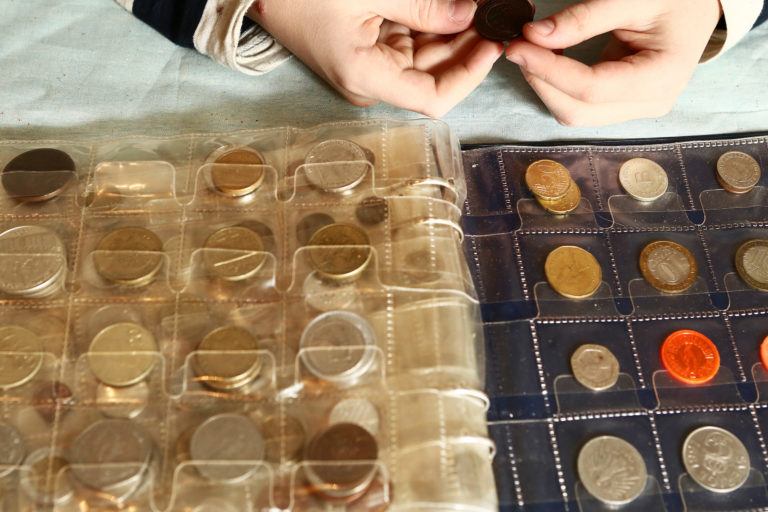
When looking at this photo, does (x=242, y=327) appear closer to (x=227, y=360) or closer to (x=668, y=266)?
(x=227, y=360)

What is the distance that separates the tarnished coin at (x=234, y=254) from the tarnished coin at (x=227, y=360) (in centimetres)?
7

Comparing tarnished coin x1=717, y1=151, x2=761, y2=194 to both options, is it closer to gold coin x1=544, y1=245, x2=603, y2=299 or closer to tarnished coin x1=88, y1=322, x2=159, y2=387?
gold coin x1=544, y1=245, x2=603, y2=299

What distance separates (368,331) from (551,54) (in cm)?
41

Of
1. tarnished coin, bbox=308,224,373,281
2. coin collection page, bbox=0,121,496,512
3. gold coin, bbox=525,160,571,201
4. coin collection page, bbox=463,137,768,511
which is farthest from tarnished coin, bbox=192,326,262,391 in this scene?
gold coin, bbox=525,160,571,201

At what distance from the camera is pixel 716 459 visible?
69cm

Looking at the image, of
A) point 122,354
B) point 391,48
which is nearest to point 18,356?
point 122,354

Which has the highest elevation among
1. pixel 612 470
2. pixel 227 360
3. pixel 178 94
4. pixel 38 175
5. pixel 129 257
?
pixel 178 94

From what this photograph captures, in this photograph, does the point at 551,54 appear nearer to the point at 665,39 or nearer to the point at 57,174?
the point at 665,39

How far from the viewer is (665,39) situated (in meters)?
0.82

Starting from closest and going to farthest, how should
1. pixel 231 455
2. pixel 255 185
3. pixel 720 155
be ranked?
pixel 231 455 < pixel 255 185 < pixel 720 155

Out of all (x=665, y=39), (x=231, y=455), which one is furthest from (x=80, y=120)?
(x=665, y=39)

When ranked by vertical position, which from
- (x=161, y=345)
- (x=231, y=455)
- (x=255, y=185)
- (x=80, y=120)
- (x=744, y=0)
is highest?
(x=744, y=0)

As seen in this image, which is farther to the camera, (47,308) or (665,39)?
(665,39)

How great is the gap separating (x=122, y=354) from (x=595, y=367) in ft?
1.65
